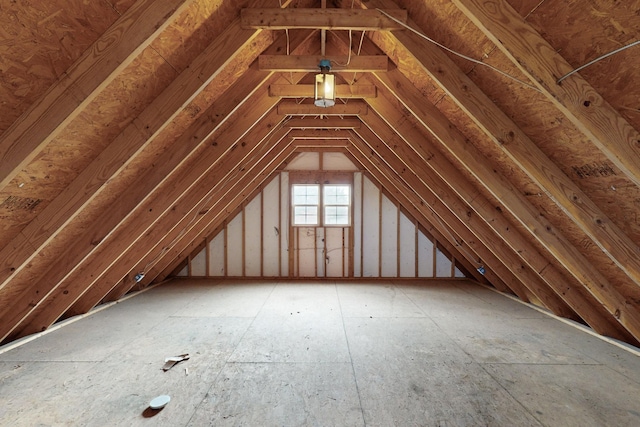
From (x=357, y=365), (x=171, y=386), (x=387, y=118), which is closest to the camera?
(x=171, y=386)

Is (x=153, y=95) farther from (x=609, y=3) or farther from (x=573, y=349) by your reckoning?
(x=573, y=349)

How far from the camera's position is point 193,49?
1873 millimetres

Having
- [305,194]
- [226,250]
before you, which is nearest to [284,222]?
[305,194]

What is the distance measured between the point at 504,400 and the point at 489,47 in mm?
2376

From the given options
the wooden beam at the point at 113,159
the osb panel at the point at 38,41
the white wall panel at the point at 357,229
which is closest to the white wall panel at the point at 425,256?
the white wall panel at the point at 357,229

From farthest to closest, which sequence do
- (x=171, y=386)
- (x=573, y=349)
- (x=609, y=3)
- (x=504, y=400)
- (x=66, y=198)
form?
(x=573, y=349), (x=171, y=386), (x=504, y=400), (x=66, y=198), (x=609, y=3)

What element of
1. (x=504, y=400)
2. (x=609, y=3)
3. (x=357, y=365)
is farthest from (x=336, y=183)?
(x=609, y=3)

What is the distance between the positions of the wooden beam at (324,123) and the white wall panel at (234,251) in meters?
3.00

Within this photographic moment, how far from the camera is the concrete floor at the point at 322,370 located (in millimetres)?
1885

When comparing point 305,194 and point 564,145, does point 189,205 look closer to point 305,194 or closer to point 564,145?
point 305,194

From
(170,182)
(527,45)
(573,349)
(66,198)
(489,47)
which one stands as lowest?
(573,349)

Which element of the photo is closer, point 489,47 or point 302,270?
point 489,47

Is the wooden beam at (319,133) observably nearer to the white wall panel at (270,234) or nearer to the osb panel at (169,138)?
the white wall panel at (270,234)

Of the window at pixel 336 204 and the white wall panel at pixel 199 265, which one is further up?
the window at pixel 336 204
